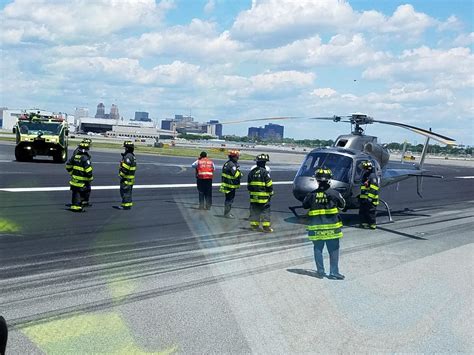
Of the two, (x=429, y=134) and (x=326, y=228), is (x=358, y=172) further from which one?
(x=326, y=228)

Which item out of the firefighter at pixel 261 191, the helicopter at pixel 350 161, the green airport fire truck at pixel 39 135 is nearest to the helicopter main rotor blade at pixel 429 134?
the helicopter at pixel 350 161

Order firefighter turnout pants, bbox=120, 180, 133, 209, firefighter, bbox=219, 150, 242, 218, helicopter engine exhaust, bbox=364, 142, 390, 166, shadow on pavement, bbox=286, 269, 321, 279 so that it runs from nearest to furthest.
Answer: shadow on pavement, bbox=286, 269, 321, 279, firefighter, bbox=219, 150, 242, 218, firefighter turnout pants, bbox=120, 180, 133, 209, helicopter engine exhaust, bbox=364, 142, 390, 166

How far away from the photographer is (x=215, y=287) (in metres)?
8.73

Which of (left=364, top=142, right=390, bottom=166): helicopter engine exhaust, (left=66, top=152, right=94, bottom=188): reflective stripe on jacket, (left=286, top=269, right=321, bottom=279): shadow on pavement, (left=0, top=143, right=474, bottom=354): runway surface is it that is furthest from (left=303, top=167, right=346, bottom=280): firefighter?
(left=364, top=142, right=390, bottom=166): helicopter engine exhaust

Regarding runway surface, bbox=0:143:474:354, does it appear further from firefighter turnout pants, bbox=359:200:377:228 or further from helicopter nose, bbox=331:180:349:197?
helicopter nose, bbox=331:180:349:197

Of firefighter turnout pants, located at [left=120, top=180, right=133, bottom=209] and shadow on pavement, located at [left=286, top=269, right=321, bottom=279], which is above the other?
firefighter turnout pants, located at [left=120, top=180, right=133, bottom=209]

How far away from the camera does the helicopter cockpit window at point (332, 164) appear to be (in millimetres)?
16391

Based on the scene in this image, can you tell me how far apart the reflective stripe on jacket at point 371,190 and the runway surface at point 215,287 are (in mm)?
943

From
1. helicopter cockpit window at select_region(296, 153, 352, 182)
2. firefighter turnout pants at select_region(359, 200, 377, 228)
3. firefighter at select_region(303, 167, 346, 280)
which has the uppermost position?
helicopter cockpit window at select_region(296, 153, 352, 182)

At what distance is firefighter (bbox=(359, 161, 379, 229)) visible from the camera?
621 inches

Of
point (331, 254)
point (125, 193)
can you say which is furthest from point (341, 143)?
point (331, 254)

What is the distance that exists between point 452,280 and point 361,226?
6064 millimetres

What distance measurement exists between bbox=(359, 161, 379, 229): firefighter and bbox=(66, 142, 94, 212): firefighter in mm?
7835

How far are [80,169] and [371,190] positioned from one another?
27.3 ft
